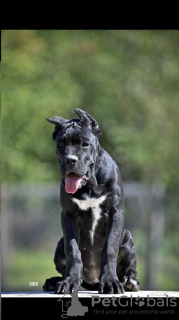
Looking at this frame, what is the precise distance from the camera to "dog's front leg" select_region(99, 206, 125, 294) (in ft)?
17.3

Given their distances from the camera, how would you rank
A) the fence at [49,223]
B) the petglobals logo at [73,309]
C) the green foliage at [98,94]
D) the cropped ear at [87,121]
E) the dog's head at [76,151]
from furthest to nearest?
the green foliage at [98,94] < the fence at [49,223] < the cropped ear at [87,121] < the dog's head at [76,151] < the petglobals logo at [73,309]

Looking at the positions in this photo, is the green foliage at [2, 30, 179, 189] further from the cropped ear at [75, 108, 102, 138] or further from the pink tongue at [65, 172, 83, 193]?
the pink tongue at [65, 172, 83, 193]

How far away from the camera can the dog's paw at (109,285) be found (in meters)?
5.25

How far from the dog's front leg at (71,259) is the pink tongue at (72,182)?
0.37 m

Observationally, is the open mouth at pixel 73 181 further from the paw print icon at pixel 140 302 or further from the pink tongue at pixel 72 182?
the paw print icon at pixel 140 302

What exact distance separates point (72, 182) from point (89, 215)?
1.30 ft

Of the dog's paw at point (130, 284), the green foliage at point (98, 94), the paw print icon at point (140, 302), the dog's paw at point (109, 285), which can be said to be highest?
the green foliage at point (98, 94)

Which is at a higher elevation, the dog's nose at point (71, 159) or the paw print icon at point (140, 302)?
the dog's nose at point (71, 159)

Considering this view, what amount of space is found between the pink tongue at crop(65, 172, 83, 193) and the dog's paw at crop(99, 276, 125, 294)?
2.25ft

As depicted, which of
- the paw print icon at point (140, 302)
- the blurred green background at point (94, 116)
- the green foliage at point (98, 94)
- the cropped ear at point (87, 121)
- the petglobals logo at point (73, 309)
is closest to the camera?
the petglobals logo at point (73, 309)

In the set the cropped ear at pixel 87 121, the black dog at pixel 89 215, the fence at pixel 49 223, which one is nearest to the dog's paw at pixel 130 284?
the black dog at pixel 89 215

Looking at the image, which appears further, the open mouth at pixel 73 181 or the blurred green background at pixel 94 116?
the blurred green background at pixel 94 116

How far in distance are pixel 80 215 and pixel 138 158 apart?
8.40 metres

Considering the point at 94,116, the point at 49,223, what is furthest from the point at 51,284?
the point at 94,116
